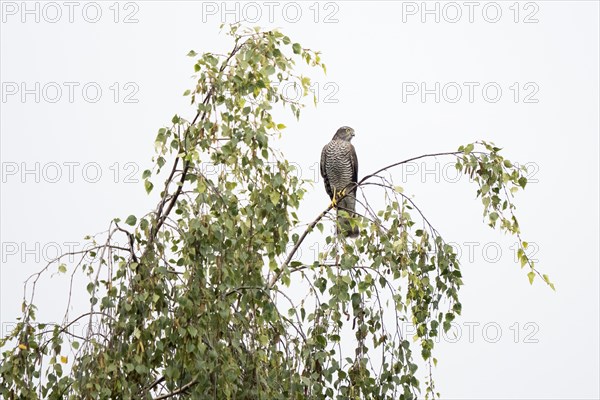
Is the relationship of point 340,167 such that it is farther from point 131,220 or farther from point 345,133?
point 131,220

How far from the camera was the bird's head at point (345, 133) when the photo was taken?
931 cm

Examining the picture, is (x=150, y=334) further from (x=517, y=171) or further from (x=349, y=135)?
(x=349, y=135)

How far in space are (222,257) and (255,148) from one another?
23.4 inches

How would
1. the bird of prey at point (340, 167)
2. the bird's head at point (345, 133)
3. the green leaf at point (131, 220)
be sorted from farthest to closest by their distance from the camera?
the bird's head at point (345, 133), the bird of prey at point (340, 167), the green leaf at point (131, 220)

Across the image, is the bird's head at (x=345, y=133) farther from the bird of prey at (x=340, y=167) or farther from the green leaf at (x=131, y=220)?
the green leaf at (x=131, y=220)

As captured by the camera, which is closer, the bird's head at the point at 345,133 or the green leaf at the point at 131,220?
the green leaf at the point at 131,220

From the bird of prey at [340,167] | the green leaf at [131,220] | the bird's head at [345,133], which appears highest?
the bird's head at [345,133]

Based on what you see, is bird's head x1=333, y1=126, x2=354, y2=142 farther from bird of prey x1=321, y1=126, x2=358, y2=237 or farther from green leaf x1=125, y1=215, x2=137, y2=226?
green leaf x1=125, y1=215, x2=137, y2=226

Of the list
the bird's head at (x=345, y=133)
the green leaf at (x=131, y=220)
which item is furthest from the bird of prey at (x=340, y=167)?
the green leaf at (x=131, y=220)

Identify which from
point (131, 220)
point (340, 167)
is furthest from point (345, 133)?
point (131, 220)

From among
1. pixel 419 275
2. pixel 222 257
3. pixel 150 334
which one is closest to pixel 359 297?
pixel 419 275

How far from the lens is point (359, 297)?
4961 millimetres

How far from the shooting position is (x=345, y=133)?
9.32 metres

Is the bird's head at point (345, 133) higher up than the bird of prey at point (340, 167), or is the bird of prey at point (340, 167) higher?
the bird's head at point (345, 133)
